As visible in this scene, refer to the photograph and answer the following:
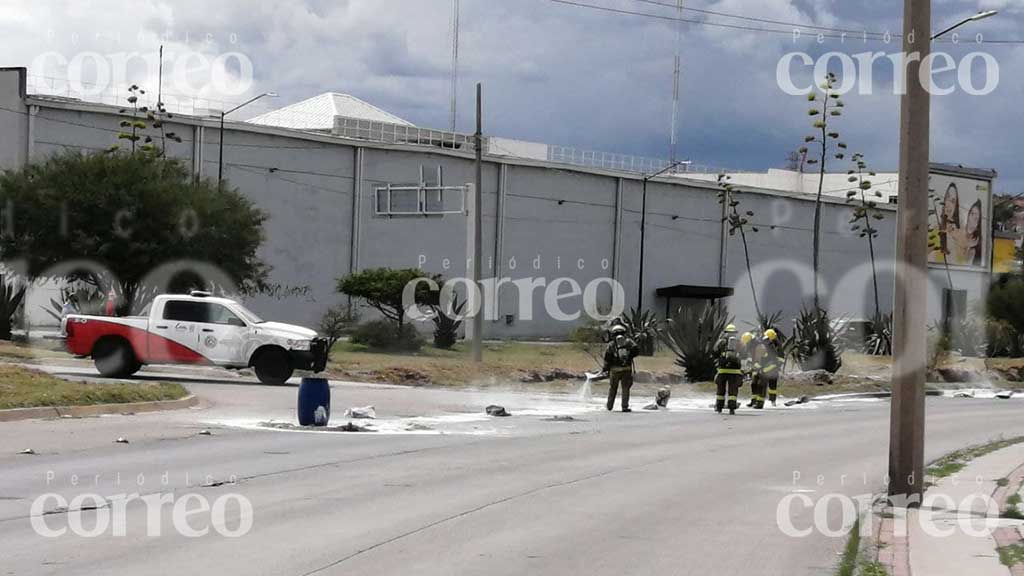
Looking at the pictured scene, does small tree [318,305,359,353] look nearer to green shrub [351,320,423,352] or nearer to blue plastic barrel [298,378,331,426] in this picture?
green shrub [351,320,423,352]

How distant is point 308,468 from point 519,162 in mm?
56328

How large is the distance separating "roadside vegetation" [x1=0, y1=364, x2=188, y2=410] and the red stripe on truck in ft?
10.0

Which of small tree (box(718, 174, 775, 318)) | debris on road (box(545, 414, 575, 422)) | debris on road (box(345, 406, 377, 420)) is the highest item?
small tree (box(718, 174, 775, 318))

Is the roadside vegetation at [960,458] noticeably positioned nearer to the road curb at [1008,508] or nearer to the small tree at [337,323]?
the road curb at [1008,508]

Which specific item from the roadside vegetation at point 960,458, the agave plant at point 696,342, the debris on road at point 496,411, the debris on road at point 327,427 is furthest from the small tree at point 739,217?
the debris on road at point 327,427

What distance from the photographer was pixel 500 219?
229ft

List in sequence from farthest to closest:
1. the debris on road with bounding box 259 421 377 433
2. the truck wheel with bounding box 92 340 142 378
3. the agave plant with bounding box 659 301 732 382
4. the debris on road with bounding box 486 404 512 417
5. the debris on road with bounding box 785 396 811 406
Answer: the agave plant with bounding box 659 301 732 382 < the debris on road with bounding box 785 396 811 406 < the truck wheel with bounding box 92 340 142 378 < the debris on road with bounding box 486 404 512 417 < the debris on road with bounding box 259 421 377 433

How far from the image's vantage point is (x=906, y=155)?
12773mm

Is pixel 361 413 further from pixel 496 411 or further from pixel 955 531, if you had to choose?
pixel 955 531

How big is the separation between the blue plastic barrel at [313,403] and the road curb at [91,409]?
3.15 meters

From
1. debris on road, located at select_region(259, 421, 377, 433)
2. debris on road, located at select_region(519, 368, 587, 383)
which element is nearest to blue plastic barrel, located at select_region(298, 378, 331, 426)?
debris on road, located at select_region(259, 421, 377, 433)

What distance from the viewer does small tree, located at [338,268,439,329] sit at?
55.1 meters

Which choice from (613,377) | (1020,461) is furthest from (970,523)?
(613,377)

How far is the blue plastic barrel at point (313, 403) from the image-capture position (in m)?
20.3
